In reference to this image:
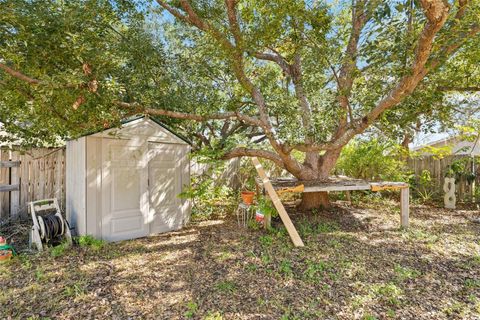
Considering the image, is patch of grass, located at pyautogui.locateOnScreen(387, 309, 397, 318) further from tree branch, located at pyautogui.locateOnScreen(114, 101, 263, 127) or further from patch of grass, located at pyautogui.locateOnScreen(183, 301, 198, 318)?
tree branch, located at pyautogui.locateOnScreen(114, 101, 263, 127)

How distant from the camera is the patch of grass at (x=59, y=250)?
3727 mm

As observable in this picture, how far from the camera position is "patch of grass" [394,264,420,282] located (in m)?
3.00

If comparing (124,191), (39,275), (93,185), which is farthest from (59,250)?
(124,191)

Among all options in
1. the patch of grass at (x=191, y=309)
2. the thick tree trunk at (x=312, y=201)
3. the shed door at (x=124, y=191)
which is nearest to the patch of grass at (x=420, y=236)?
the thick tree trunk at (x=312, y=201)

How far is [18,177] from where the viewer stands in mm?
5008

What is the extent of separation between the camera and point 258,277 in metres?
3.05

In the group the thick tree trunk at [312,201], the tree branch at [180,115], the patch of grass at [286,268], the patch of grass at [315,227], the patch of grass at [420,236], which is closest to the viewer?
the patch of grass at [286,268]

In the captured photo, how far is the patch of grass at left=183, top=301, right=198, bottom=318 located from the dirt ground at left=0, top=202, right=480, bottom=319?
0.03 ft

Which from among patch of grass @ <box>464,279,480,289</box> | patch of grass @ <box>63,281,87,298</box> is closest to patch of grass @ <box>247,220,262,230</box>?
patch of grass @ <box>63,281,87,298</box>

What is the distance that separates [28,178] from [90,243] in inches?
91.3

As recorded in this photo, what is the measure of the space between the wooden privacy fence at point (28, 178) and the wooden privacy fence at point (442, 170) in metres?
9.58

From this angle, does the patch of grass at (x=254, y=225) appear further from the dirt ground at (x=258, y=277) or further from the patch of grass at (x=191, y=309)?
the patch of grass at (x=191, y=309)

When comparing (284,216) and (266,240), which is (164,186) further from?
(284,216)

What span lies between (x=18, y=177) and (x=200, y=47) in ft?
15.1
